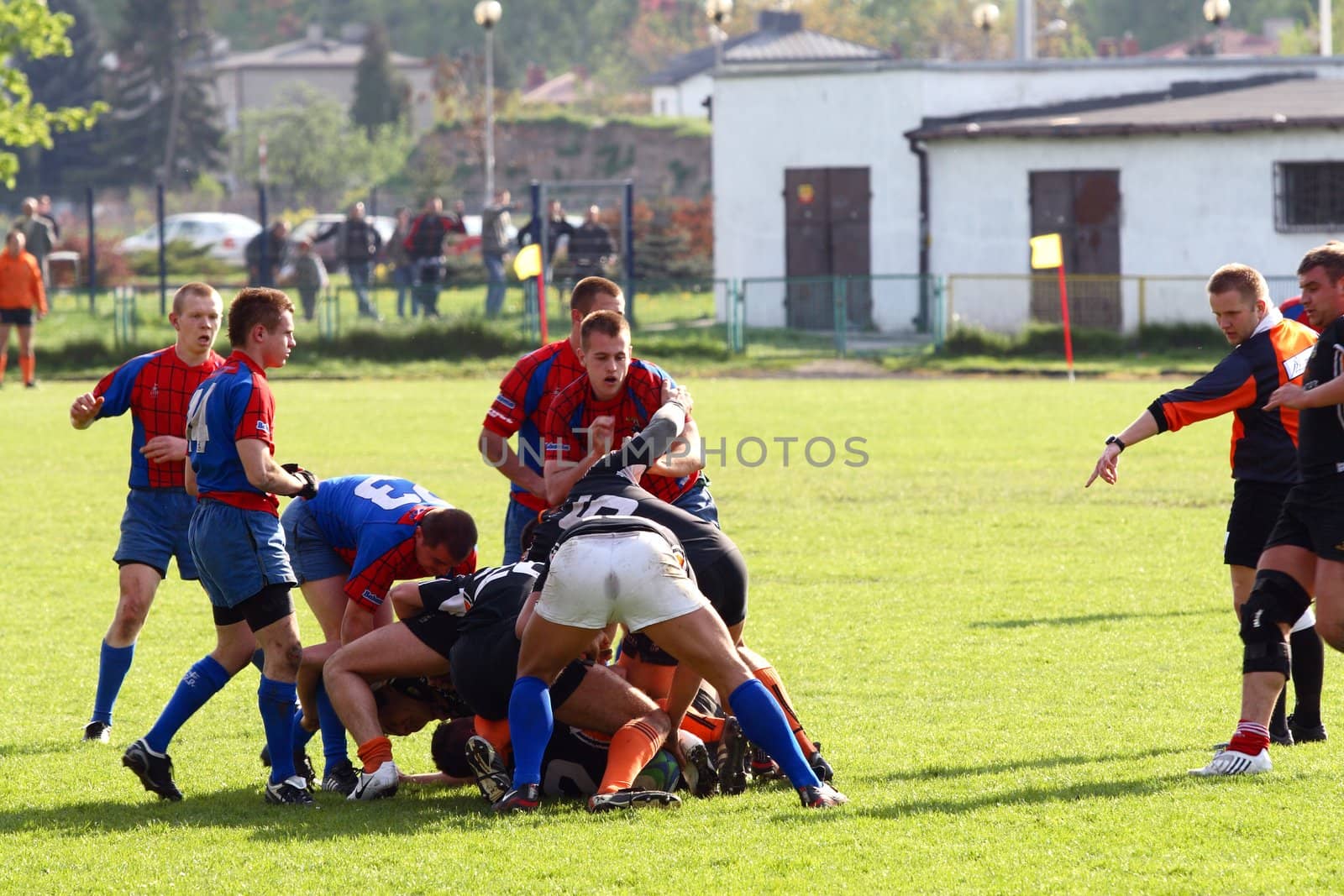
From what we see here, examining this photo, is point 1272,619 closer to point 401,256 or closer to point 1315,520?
point 1315,520

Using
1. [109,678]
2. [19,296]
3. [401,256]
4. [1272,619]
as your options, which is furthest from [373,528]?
[401,256]

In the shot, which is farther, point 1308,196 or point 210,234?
point 210,234

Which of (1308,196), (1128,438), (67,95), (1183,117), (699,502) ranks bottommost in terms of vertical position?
(699,502)

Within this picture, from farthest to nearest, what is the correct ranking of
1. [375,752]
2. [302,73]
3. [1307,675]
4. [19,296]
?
1. [302,73]
2. [19,296]
3. [1307,675]
4. [375,752]

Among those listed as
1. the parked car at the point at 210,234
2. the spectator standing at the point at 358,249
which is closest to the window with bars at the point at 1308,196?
the spectator standing at the point at 358,249

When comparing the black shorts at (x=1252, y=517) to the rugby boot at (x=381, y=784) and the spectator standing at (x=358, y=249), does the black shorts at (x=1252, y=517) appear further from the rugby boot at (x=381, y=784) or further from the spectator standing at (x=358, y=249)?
the spectator standing at (x=358, y=249)

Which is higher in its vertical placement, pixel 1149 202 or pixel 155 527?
pixel 1149 202

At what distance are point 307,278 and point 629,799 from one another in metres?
25.9

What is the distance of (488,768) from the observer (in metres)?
6.19

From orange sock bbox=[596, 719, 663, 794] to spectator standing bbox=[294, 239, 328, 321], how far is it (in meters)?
23.6

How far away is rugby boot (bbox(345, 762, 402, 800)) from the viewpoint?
21.1ft

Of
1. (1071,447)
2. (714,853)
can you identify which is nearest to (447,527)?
(714,853)

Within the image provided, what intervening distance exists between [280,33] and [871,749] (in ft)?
344

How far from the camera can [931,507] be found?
14227mm
